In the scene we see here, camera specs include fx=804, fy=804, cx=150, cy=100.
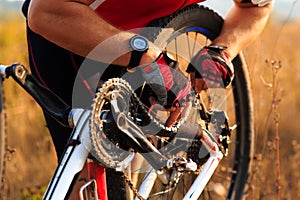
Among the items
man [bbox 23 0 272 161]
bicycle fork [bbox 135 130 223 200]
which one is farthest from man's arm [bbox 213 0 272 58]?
bicycle fork [bbox 135 130 223 200]

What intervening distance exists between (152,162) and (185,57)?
581 millimetres

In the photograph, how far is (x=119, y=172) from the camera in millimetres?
2195

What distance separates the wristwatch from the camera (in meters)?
2.12

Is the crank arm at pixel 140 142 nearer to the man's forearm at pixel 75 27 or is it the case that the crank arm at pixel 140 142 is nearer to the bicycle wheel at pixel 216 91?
the man's forearm at pixel 75 27

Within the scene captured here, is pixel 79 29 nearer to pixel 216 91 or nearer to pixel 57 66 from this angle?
pixel 57 66

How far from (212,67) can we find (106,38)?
440 millimetres

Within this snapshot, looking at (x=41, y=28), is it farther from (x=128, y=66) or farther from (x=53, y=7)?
(x=128, y=66)

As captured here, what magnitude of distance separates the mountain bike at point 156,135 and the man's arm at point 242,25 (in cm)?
8

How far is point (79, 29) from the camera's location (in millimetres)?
2057

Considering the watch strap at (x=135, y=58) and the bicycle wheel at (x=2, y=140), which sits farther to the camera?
the bicycle wheel at (x=2, y=140)

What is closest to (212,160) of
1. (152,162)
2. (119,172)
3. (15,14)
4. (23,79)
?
(152,162)

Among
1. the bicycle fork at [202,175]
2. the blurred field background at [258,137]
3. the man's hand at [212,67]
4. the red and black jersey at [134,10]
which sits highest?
A: the red and black jersey at [134,10]

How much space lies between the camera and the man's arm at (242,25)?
2707 mm

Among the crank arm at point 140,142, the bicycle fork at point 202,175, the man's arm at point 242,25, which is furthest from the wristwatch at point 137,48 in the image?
the man's arm at point 242,25
